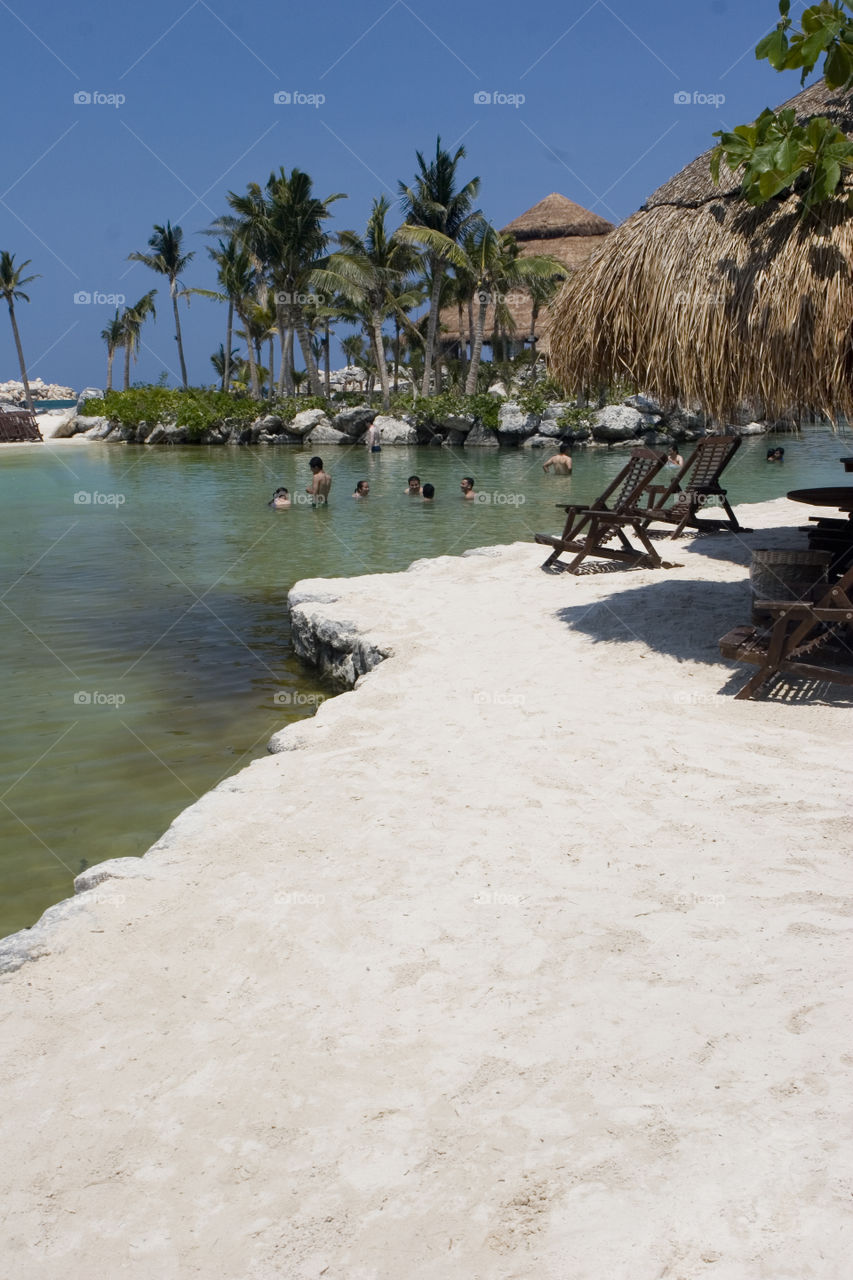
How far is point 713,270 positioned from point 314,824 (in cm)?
408

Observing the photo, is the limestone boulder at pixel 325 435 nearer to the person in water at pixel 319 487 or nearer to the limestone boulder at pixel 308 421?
the limestone boulder at pixel 308 421

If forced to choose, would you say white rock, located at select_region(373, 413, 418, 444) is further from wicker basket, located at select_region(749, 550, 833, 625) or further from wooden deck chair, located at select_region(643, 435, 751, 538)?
wicker basket, located at select_region(749, 550, 833, 625)

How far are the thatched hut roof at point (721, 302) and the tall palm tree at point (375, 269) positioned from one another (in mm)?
34475

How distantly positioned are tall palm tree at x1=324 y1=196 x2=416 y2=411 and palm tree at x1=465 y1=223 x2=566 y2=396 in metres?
3.69

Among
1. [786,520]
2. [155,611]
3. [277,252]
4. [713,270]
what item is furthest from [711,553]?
[277,252]

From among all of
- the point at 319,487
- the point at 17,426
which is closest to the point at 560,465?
the point at 319,487

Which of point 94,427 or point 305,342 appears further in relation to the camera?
point 94,427

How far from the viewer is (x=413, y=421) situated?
122ft

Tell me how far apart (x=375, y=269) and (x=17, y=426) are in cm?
2047

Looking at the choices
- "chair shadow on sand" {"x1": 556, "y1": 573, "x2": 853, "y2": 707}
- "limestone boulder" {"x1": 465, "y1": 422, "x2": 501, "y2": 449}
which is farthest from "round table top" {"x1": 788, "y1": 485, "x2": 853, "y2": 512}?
"limestone boulder" {"x1": 465, "y1": 422, "x2": 501, "y2": 449}

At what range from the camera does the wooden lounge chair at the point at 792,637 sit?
5.03 metres

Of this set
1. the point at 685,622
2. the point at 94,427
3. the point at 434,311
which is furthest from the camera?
the point at 94,427

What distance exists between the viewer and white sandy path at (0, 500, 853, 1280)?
1948 mm

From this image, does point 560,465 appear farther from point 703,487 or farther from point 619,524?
point 619,524
